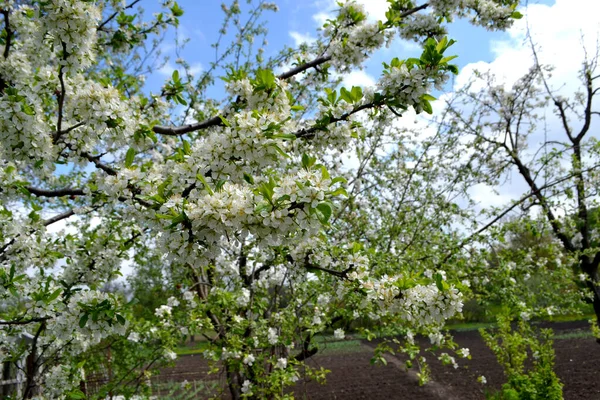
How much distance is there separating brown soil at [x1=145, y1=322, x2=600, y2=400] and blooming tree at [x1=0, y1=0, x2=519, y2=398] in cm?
328

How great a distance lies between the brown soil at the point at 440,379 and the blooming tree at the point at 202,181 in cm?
328

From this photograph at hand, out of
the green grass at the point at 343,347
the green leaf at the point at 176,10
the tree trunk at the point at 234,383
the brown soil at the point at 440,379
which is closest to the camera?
A: the green leaf at the point at 176,10

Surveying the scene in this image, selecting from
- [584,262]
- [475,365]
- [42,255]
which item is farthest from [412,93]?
[475,365]

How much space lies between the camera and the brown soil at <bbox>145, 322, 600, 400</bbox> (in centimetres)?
885

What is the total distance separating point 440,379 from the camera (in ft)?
34.4

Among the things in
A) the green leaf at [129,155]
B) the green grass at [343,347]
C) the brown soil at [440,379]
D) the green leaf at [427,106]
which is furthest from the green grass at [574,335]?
the green leaf at [129,155]

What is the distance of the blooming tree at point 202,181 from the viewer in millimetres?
1521

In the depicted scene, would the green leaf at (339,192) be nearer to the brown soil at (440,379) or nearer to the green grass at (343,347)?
the brown soil at (440,379)

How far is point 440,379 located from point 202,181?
1093 centimetres

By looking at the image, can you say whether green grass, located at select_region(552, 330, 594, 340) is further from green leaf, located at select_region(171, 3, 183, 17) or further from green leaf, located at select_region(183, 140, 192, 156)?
green leaf, located at select_region(183, 140, 192, 156)

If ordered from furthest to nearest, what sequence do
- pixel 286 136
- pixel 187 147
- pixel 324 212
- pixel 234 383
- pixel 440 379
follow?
pixel 440 379, pixel 234 383, pixel 187 147, pixel 286 136, pixel 324 212

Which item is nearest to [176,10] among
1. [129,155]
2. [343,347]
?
[129,155]

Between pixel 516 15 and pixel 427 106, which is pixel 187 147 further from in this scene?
pixel 516 15

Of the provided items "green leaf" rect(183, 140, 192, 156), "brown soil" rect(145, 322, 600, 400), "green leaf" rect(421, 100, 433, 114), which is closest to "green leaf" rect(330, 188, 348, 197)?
"green leaf" rect(183, 140, 192, 156)
